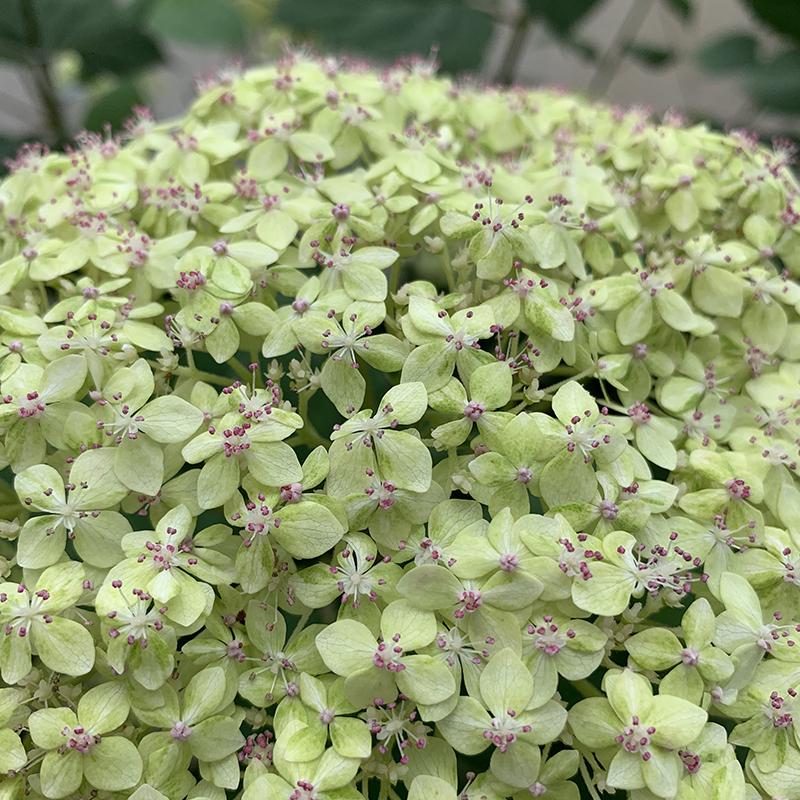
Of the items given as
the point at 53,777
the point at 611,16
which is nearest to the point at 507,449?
the point at 53,777

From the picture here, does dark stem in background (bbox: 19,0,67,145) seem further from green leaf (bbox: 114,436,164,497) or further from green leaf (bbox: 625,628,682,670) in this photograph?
green leaf (bbox: 625,628,682,670)

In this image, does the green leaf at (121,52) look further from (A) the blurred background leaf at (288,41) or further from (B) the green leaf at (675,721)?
(B) the green leaf at (675,721)

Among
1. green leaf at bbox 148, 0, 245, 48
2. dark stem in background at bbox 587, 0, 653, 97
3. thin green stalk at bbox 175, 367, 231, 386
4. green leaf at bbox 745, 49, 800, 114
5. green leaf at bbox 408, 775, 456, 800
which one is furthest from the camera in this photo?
dark stem in background at bbox 587, 0, 653, 97

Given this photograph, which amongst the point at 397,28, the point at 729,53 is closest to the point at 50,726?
the point at 397,28

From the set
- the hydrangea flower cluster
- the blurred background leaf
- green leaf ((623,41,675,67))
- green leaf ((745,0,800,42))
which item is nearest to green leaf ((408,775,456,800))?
the hydrangea flower cluster

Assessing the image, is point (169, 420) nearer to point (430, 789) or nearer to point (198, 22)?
point (430, 789)
